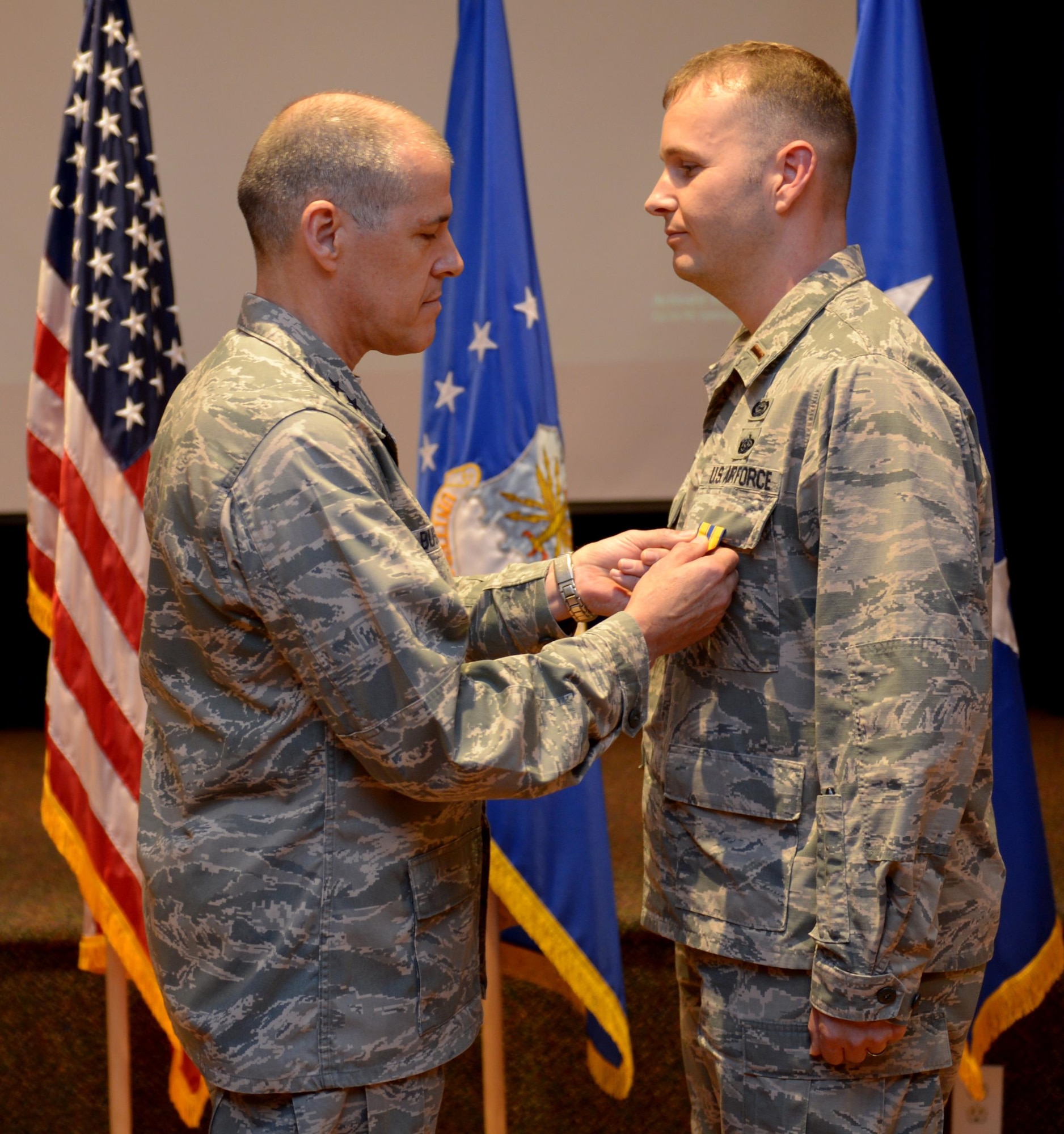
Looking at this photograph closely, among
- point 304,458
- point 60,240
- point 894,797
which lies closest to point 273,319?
point 304,458

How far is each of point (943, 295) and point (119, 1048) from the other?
2217 mm

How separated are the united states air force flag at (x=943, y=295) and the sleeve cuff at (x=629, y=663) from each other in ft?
3.78

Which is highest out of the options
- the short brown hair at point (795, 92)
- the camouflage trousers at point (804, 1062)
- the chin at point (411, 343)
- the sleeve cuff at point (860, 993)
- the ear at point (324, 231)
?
the short brown hair at point (795, 92)

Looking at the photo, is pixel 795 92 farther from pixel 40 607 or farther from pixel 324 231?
pixel 40 607

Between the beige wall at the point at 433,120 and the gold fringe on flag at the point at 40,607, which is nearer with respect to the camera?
the gold fringe on flag at the point at 40,607

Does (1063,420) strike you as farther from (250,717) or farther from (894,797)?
(250,717)

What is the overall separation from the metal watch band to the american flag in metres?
1.04

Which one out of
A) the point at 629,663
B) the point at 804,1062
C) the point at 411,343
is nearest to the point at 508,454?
the point at 411,343

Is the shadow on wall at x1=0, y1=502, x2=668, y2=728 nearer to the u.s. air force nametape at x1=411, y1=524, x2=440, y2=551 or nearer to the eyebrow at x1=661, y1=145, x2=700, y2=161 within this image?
the eyebrow at x1=661, y1=145, x2=700, y2=161

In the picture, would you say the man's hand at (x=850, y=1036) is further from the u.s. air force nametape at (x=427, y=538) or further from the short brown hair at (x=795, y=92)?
the short brown hair at (x=795, y=92)

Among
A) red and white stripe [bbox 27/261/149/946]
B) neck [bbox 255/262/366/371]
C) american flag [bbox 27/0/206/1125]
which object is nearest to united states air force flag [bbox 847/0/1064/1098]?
neck [bbox 255/262/366/371]

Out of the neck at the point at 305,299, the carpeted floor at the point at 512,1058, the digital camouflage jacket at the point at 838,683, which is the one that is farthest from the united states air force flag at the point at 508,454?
the neck at the point at 305,299

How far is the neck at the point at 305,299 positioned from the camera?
1.49 metres

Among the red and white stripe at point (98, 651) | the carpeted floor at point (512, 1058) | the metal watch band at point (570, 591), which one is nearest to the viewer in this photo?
the metal watch band at point (570, 591)
